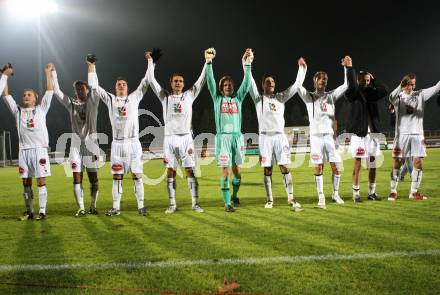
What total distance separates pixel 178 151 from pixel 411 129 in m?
5.11

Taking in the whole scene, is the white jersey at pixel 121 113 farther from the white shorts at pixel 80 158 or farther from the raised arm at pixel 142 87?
the white shorts at pixel 80 158

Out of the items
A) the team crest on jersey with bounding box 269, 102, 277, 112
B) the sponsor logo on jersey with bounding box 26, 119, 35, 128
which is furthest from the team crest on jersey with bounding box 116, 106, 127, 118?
the team crest on jersey with bounding box 269, 102, 277, 112

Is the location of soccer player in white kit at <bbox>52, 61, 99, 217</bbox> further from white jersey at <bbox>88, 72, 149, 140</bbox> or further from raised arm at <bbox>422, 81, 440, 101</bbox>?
raised arm at <bbox>422, 81, 440, 101</bbox>

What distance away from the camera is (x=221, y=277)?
402 centimetres

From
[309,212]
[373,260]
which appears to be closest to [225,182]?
[309,212]

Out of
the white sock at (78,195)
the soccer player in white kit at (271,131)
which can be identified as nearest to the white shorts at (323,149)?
the soccer player in white kit at (271,131)

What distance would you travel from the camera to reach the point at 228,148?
8.55 m

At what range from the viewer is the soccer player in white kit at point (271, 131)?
8594mm

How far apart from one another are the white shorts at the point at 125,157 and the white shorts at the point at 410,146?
18.5 feet

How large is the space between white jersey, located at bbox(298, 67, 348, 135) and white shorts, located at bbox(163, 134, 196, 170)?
8.44 ft

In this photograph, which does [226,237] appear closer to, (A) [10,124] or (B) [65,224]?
(B) [65,224]

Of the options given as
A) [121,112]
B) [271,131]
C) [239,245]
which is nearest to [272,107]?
[271,131]

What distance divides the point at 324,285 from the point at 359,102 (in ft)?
20.5

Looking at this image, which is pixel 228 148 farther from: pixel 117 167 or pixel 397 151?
pixel 397 151
